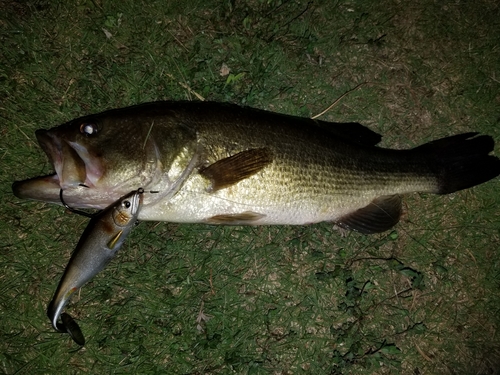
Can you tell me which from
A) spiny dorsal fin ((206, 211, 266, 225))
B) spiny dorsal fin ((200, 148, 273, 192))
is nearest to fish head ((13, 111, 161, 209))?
spiny dorsal fin ((200, 148, 273, 192))

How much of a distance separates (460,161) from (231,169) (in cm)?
208

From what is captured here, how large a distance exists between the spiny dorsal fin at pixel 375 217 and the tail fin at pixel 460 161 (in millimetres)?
465

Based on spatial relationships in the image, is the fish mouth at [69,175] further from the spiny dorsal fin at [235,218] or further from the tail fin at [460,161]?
the tail fin at [460,161]

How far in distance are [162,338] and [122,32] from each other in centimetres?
270

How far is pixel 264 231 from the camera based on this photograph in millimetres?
3469

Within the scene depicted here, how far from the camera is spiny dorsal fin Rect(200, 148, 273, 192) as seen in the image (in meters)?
2.69

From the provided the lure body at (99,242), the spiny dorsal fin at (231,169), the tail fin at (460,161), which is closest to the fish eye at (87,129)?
the lure body at (99,242)

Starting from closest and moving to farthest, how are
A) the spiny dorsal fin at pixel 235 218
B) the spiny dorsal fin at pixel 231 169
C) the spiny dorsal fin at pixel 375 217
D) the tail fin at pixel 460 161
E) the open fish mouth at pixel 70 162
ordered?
the open fish mouth at pixel 70 162, the spiny dorsal fin at pixel 231 169, the spiny dorsal fin at pixel 235 218, the spiny dorsal fin at pixel 375 217, the tail fin at pixel 460 161

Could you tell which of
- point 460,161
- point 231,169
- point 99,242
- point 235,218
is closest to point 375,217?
point 460,161

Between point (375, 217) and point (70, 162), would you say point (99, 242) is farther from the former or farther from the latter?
point (375, 217)

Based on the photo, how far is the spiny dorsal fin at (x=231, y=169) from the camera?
2.69 metres

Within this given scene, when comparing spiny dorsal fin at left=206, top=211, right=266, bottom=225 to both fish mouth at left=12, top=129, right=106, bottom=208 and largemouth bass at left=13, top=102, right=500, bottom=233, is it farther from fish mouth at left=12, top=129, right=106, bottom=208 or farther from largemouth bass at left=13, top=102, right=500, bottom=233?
fish mouth at left=12, top=129, right=106, bottom=208

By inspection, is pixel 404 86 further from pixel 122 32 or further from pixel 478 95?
pixel 122 32

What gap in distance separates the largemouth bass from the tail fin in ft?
0.24
